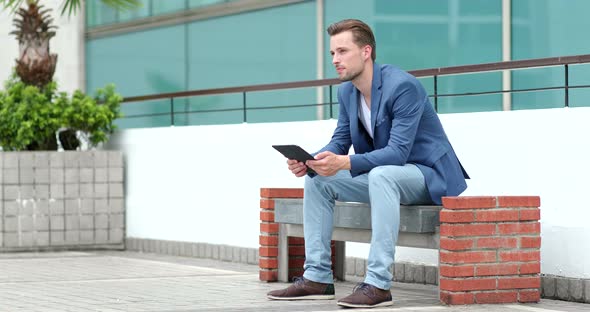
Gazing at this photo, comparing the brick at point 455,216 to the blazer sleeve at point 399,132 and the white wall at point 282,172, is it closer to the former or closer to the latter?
the blazer sleeve at point 399,132

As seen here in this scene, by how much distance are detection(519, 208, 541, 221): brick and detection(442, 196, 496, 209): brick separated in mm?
242

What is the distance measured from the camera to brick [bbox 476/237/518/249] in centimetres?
743

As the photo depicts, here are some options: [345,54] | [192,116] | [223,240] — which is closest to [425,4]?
[223,240]

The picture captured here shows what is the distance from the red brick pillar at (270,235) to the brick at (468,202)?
1.83 m

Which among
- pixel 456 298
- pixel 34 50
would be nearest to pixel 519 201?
pixel 456 298

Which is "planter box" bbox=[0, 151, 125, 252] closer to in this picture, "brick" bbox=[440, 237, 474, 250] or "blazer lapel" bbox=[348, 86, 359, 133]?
"blazer lapel" bbox=[348, 86, 359, 133]

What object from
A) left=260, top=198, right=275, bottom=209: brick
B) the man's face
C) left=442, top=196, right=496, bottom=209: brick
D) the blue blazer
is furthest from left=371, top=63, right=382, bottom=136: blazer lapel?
left=260, top=198, right=275, bottom=209: brick

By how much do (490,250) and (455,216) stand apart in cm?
36

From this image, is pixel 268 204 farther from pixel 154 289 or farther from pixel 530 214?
pixel 530 214

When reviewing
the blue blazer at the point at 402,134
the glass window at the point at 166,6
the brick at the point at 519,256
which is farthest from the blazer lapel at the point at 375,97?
the glass window at the point at 166,6

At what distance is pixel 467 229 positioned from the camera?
7355 millimetres

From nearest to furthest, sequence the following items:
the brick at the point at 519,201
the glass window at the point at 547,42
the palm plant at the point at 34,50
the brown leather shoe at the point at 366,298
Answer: the brown leather shoe at the point at 366,298 → the brick at the point at 519,201 → the glass window at the point at 547,42 → the palm plant at the point at 34,50

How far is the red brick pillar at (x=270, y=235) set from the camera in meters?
8.98

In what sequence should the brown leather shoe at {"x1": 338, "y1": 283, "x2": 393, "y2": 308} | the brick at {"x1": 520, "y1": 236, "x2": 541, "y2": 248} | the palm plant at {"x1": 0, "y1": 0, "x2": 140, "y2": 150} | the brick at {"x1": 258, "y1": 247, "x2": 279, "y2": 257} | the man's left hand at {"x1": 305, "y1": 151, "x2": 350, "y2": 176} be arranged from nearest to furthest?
the brown leather shoe at {"x1": 338, "y1": 283, "x2": 393, "y2": 308}, the man's left hand at {"x1": 305, "y1": 151, "x2": 350, "y2": 176}, the brick at {"x1": 520, "y1": 236, "x2": 541, "y2": 248}, the brick at {"x1": 258, "y1": 247, "x2": 279, "y2": 257}, the palm plant at {"x1": 0, "y1": 0, "x2": 140, "y2": 150}
